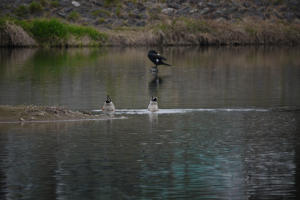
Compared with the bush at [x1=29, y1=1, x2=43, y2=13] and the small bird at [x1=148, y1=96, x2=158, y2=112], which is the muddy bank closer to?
the small bird at [x1=148, y1=96, x2=158, y2=112]

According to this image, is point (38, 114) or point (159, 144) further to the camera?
point (38, 114)

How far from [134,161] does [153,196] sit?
→ 5.76 ft

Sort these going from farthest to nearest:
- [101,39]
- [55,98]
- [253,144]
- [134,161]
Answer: [101,39] < [55,98] < [253,144] < [134,161]

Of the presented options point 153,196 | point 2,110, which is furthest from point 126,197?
point 2,110

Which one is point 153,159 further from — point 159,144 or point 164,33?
point 164,33

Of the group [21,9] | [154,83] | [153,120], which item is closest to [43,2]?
[21,9]

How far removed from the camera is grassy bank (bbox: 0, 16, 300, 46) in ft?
147

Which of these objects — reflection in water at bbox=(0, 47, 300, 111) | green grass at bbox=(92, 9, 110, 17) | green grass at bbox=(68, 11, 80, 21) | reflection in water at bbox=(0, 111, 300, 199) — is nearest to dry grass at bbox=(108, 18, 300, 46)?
green grass at bbox=(92, 9, 110, 17)

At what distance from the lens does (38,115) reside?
1280cm

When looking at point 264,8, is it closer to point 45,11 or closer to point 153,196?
point 45,11

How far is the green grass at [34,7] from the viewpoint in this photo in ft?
180

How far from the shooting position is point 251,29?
49625 millimetres

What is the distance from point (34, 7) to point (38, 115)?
43961mm

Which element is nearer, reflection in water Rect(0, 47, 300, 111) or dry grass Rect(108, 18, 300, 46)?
reflection in water Rect(0, 47, 300, 111)
